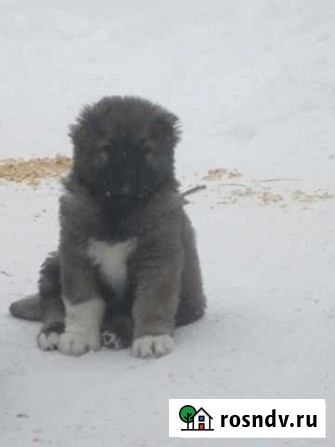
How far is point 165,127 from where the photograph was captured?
5035 mm

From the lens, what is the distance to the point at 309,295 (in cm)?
596

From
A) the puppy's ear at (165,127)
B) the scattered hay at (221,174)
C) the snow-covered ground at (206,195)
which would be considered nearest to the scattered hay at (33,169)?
the snow-covered ground at (206,195)

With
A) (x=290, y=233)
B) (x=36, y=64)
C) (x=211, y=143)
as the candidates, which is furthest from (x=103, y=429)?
(x=36, y=64)

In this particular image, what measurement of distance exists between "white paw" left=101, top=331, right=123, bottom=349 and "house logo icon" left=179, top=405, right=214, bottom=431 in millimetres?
1015

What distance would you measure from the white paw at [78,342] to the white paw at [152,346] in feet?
0.77

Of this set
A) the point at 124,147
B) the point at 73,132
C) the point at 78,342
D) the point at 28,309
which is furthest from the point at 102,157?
the point at 28,309

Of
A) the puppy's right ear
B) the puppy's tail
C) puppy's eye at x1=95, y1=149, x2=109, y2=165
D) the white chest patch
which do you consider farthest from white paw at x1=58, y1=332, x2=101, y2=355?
the puppy's right ear

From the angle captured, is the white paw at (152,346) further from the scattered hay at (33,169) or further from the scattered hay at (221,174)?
the scattered hay at (221,174)

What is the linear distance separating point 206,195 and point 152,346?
5272 millimetres

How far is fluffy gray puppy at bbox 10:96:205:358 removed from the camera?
485 cm

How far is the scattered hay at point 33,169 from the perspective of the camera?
34.6 feet

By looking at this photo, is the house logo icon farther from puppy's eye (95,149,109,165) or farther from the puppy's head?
puppy's eye (95,149,109,165)

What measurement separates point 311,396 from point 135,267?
1284 mm

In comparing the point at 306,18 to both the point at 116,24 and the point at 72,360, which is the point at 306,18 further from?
the point at 72,360
